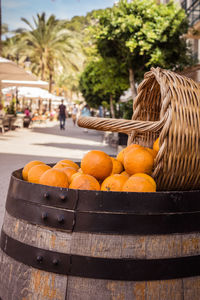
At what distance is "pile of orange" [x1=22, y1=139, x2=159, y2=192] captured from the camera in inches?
73.0

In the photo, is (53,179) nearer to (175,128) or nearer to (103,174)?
(103,174)

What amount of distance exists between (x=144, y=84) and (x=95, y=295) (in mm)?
1355

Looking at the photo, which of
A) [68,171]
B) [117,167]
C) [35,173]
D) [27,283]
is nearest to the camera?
[27,283]

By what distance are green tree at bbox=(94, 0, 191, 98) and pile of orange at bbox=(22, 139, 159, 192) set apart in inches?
336

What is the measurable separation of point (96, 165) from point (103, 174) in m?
0.07

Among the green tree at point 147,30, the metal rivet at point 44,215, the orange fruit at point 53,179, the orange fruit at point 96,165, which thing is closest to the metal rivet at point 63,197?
the metal rivet at point 44,215

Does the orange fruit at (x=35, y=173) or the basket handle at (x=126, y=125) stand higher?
the basket handle at (x=126, y=125)

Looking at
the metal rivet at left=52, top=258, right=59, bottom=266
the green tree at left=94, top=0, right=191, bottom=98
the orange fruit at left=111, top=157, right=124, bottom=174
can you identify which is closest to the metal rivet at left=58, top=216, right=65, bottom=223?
the metal rivet at left=52, top=258, right=59, bottom=266

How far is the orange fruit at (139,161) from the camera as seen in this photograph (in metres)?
2.05

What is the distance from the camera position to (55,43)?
33062 millimetres

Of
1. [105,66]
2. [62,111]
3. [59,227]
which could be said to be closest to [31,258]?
[59,227]

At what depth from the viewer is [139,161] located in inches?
81.0

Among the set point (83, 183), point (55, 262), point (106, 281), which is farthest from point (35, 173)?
point (106, 281)

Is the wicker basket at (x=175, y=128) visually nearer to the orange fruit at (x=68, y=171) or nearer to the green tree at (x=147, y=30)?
the orange fruit at (x=68, y=171)
